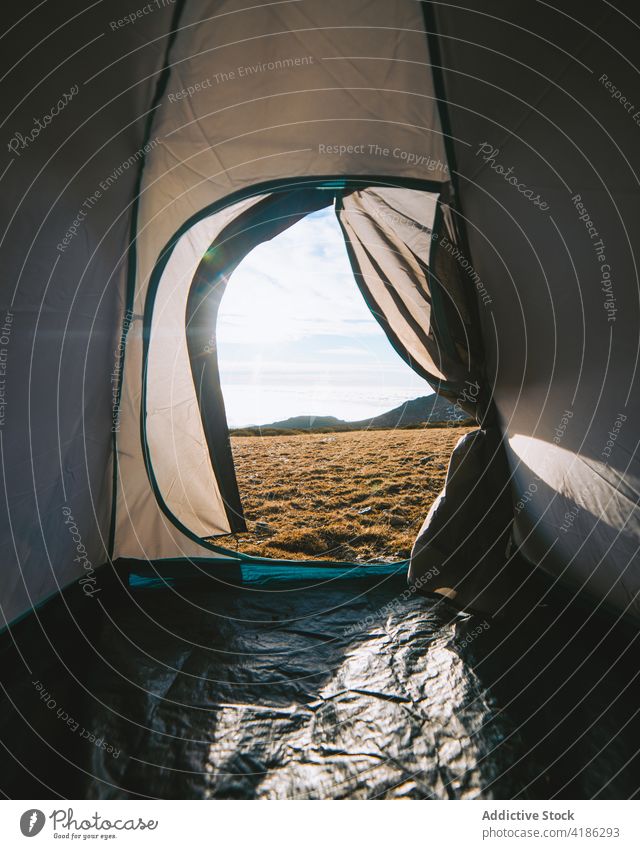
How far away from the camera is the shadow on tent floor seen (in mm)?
1094

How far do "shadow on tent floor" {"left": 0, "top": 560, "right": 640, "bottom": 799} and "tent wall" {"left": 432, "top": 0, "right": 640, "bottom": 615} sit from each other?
0.36m

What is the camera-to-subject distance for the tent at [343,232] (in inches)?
53.0

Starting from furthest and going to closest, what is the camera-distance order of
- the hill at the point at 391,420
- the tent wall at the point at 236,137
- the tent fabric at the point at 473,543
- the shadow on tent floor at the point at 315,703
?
the hill at the point at 391,420 → the tent fabric at the point at 473,543 → the tent wall at the point at 236,137 → the shadow on tent floor at the point at 315,703

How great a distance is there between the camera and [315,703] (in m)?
1.37

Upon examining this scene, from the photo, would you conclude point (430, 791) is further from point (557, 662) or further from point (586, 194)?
point (586, 194)

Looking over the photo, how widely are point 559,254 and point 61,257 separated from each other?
1610 millimetres

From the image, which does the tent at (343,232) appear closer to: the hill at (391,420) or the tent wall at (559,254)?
the tent wall at (559,254)

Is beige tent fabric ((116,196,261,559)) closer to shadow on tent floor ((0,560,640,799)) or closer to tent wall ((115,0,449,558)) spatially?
tent wall ((115,0,449,558))

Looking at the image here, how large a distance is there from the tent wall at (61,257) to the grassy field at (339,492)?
118cm

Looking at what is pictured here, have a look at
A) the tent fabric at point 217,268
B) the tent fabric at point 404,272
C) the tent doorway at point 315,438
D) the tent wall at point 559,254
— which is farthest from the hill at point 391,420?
the tent wall at point 559,254

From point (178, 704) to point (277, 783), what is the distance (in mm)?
425

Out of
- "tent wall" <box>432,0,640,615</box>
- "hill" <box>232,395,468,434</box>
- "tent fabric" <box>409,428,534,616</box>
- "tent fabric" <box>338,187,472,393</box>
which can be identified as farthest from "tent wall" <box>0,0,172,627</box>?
"hill" <box>232,395,468,434</box>

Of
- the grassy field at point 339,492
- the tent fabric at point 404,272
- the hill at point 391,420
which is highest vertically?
the tent fabric at point 404,272

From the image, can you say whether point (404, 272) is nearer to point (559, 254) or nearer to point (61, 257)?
point (559, 254)
